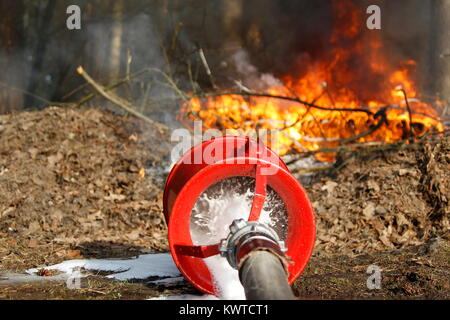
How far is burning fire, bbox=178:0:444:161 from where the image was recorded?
8.04 m

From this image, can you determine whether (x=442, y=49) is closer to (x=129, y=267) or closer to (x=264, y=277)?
(x=129, y=267)

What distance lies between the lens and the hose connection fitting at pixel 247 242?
3.25 metres

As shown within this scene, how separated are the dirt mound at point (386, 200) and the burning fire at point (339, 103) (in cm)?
62

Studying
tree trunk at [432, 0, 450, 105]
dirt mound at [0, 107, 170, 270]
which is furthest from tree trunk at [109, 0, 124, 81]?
tree trunk at [432, 0, 450, 105]

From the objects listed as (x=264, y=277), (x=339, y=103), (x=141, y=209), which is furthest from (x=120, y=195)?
(x=264, y=277)

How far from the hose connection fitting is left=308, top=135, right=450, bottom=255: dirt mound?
2325 millimetres

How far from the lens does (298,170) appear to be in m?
7.95

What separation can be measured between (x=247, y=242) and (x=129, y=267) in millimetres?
2049

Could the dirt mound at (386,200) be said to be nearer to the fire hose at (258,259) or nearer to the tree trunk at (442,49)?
the tree trunk at (442,49)

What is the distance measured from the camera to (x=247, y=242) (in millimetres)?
3369

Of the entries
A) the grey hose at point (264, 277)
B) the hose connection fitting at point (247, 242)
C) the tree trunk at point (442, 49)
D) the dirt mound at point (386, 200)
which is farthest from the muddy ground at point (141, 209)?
the tree trunk at point (442, 49)

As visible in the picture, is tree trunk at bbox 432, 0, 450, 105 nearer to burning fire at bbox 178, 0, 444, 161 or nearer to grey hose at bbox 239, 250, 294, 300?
burning fire at bbox 178, 0, 444, 161

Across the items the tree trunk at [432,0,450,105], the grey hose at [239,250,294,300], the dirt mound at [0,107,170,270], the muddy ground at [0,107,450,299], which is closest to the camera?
the grey hose at [239,250,294,300]
